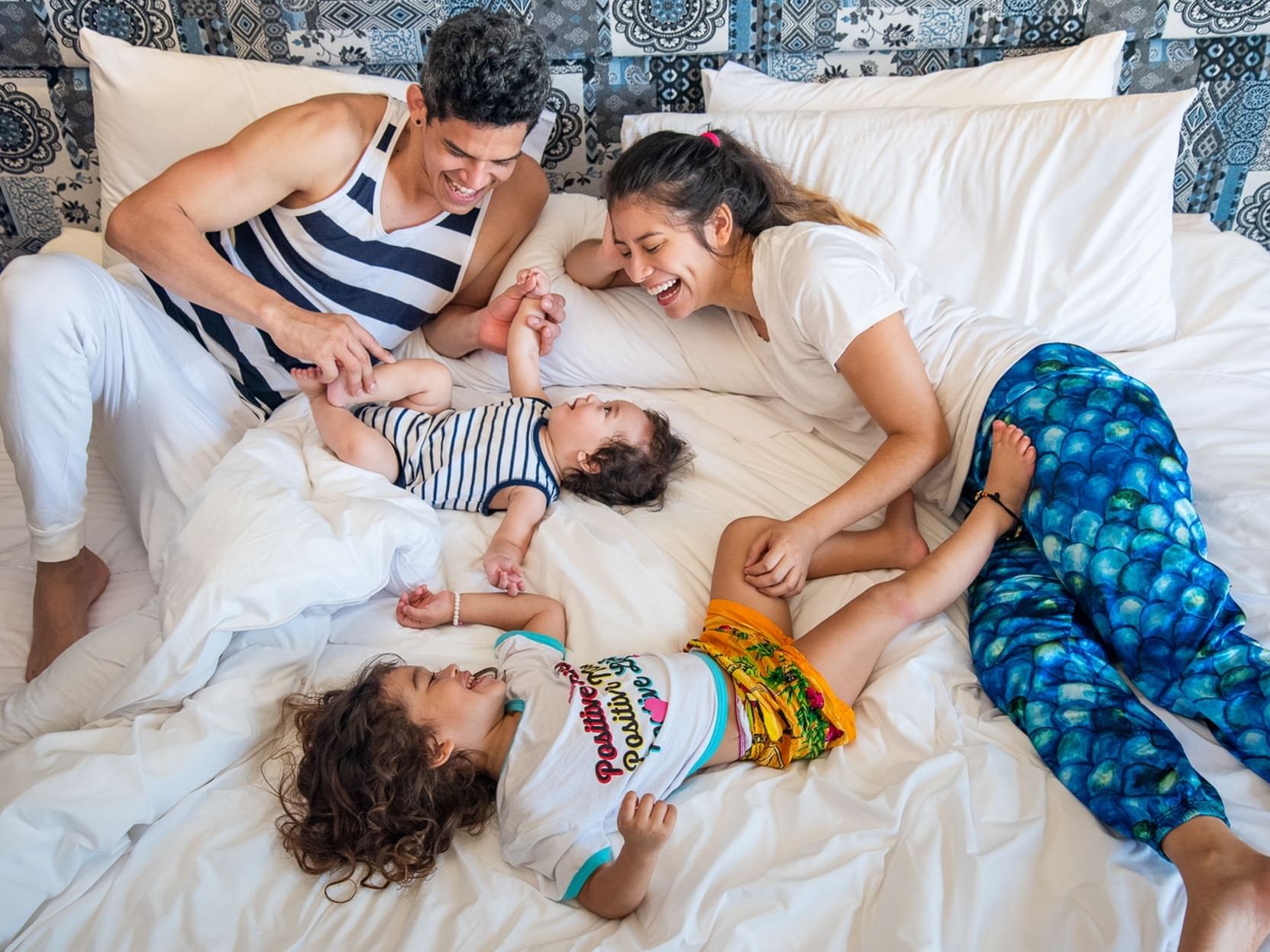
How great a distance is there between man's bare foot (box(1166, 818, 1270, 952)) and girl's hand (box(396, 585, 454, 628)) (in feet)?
3.11

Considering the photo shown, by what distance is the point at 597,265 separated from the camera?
1.73 metres

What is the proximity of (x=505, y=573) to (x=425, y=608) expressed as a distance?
5.0 inches

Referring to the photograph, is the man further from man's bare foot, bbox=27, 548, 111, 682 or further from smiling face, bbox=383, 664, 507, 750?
smiling face, bbox=383, 664, 507, 750

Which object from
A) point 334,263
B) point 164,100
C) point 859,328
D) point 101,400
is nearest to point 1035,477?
point 859,328

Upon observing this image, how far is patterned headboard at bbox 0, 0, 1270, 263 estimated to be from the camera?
74.0 inches

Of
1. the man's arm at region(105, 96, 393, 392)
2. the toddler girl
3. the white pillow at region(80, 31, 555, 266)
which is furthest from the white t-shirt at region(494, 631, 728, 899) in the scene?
the white pillow at region(80, 31, 555, 266)

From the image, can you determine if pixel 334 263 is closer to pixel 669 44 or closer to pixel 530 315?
pixel 530 315

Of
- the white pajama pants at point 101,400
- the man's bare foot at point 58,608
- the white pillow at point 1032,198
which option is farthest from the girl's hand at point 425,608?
the white pillow at point 1032,198

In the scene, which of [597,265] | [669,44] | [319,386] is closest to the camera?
[319,386]

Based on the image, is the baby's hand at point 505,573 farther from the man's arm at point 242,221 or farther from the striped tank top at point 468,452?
the man's arm at point 242,221

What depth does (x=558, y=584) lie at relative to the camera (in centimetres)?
138

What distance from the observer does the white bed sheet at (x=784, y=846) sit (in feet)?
3.03

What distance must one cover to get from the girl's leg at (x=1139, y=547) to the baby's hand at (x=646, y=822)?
0.65m

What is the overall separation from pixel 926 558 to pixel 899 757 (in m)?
0.32
